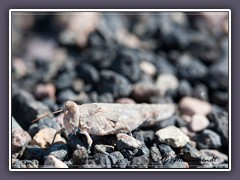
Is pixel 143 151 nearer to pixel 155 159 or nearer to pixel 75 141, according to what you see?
pixel 155 159

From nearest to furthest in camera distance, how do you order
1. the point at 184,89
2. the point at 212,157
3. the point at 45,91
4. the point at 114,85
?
the point at 212,157 → the point at 114,85 → the point at 45,91 → the point at 184,89

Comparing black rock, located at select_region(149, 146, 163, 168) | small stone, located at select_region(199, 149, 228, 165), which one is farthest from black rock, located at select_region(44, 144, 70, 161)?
small stone, located at select_region(199, 149, 228, 165)

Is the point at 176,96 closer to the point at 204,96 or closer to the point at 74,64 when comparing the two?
the point at 204,96

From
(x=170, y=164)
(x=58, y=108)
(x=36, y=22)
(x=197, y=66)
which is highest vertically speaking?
(x=36, y=22)

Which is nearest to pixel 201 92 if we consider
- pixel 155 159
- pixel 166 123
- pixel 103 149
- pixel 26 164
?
pixel 166 123

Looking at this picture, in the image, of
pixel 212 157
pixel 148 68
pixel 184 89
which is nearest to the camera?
pixel 212 157

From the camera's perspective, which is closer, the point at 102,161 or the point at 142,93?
the point at 102,161

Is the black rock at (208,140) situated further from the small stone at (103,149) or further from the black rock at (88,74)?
the black rock at (88,74)

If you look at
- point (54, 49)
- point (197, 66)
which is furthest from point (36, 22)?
point (197, 66)
